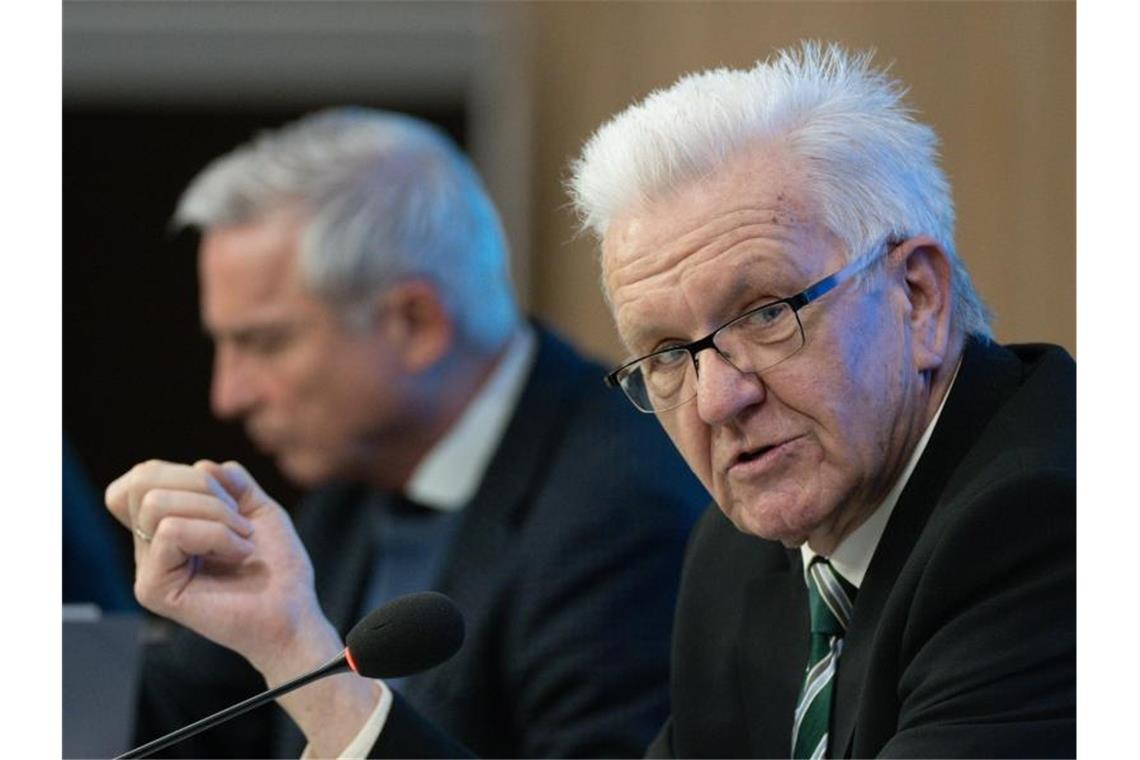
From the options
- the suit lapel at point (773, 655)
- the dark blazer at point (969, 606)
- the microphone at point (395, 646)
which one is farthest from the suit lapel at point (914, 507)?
the microphone at point (395, 646)

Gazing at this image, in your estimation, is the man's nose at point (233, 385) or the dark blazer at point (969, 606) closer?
the dark blazer at point (969, 606)

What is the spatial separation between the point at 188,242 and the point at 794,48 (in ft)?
7.96

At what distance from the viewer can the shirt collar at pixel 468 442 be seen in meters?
2.95

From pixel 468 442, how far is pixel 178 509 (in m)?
1.31

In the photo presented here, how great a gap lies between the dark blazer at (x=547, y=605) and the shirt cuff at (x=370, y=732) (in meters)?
0.21

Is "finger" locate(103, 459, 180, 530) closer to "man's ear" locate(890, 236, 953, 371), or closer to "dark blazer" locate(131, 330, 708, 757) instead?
"dark blazer" locate(131, 330, 708, 757)

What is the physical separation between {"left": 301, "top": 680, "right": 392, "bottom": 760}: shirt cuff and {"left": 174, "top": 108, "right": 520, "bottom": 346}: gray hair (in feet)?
4.42

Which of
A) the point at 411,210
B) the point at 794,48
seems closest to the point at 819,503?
the point at 794,48

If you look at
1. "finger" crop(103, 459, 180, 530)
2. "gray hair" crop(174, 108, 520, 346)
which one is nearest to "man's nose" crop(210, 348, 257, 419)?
"gray hair" crop(174, 108, 520, 346)

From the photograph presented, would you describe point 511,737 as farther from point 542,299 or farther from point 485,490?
point 542,299

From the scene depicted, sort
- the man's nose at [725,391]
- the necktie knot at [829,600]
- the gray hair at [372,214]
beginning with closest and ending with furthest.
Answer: the man's nose at [725,391], the necktie knot at [829,600], the gray hair at [372,214]

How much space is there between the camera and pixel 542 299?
4.52m

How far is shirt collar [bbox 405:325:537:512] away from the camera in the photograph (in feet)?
9.68

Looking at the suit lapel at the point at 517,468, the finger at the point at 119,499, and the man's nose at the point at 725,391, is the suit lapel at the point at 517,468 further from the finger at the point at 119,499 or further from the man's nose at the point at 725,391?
the man's nose at the point at 725,391
